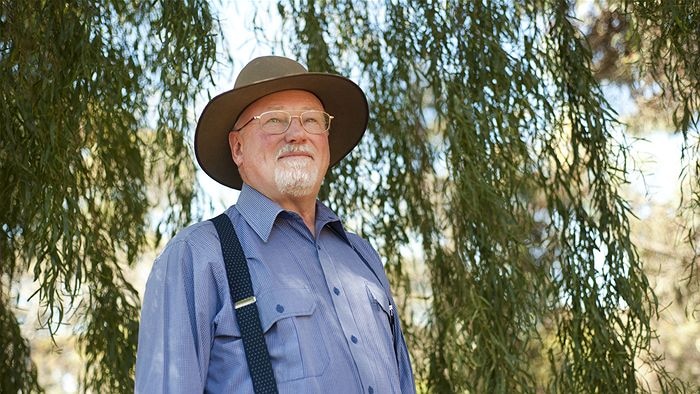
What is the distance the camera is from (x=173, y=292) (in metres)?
1.87

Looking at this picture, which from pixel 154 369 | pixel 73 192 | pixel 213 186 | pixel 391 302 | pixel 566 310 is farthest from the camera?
pixel 213 186

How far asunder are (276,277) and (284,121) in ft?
1.22

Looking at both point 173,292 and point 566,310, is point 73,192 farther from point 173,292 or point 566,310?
point 566,310

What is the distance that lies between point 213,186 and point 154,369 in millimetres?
1591

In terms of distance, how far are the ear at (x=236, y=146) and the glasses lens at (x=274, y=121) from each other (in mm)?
89

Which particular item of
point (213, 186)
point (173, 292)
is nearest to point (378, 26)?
point (213, 186)

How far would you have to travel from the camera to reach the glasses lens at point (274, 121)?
2189 mm

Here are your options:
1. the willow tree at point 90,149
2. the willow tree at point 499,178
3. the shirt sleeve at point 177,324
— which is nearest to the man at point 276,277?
the shirt sleeve at point 177,324

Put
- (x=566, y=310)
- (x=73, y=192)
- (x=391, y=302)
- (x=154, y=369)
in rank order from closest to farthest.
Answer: (x=154, y=369) < (x=391, y=302) < (x=73, y=192) < (x=566, y=310)

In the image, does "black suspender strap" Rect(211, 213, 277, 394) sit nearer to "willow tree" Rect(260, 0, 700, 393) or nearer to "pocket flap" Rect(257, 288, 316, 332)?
"pocket flap" Rect(257, 288, 316, 332)

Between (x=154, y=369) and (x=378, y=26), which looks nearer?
(x=154, y=369)

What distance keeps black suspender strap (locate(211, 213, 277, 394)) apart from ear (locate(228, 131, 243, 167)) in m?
0.28

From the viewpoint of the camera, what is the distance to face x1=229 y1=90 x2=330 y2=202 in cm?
213

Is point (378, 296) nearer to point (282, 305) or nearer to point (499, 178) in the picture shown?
point (282, 305)
